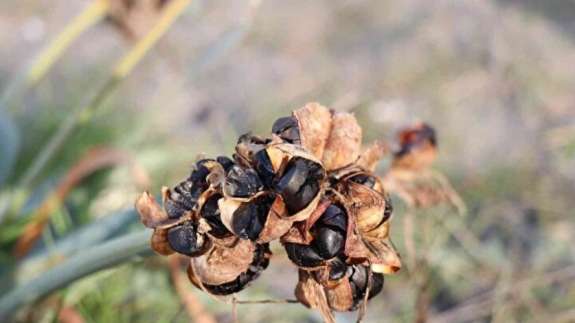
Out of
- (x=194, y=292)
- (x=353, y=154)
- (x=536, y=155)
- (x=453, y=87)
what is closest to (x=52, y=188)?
(x=194, y=292)

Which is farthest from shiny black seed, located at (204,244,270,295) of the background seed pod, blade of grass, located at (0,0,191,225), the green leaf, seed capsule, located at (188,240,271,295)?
the green leaf

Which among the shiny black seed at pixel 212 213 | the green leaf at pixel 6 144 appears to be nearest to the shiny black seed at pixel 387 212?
the shiny black seed at pixel 212 213

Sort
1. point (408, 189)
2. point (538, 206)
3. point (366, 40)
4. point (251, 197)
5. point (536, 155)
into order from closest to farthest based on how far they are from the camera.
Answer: point (251, 197)
point (408, 189)
point (538, 206)
point (536, 155)
point (366, 40)

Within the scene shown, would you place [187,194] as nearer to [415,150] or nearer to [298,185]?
[298,185]

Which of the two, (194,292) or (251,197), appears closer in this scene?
(251,197)

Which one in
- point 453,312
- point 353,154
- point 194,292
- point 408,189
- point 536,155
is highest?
point 353,154

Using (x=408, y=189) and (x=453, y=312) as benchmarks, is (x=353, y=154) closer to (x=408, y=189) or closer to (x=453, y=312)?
(x=408, y=189)

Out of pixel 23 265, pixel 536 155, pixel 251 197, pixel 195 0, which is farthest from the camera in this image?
pixel 536 155
